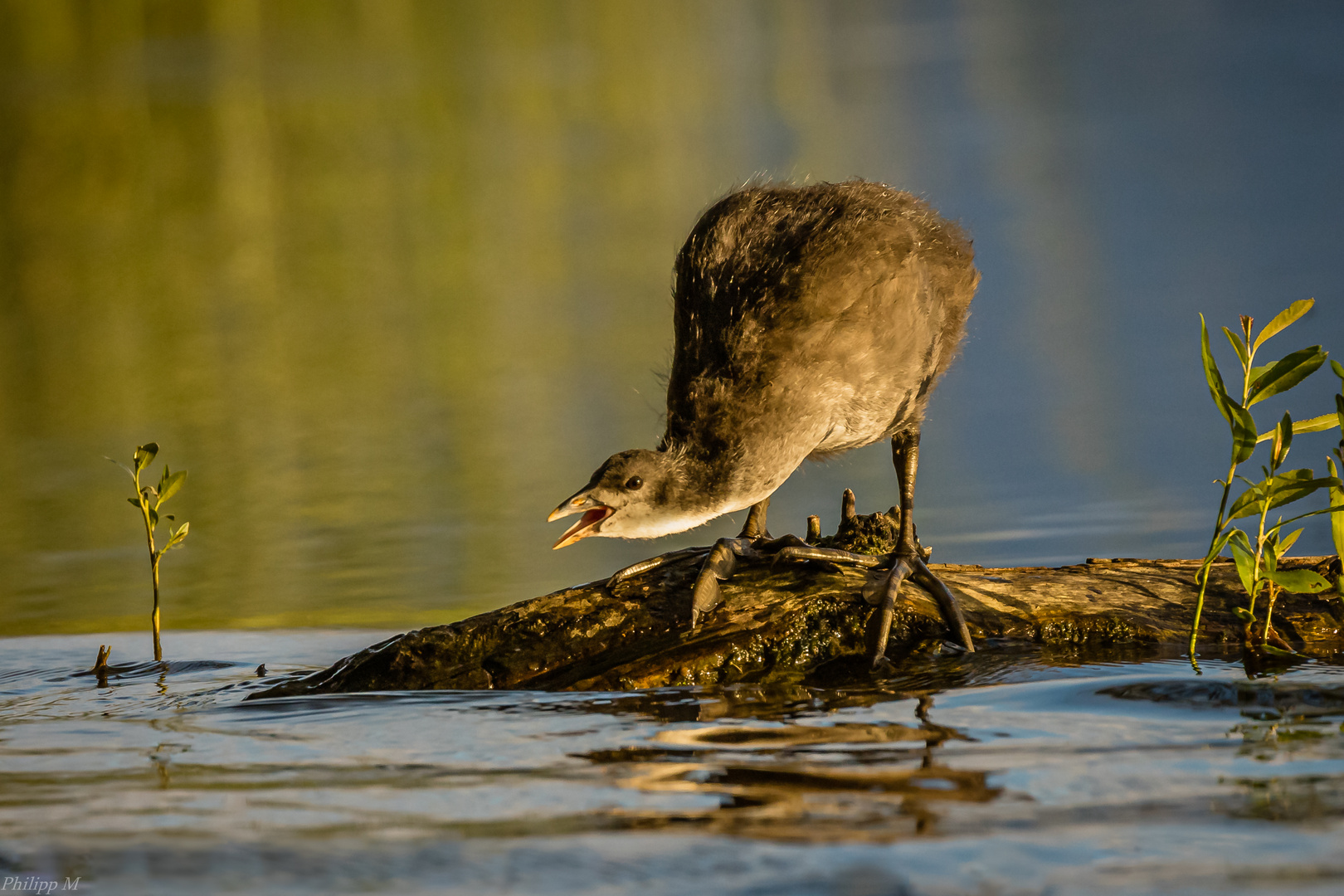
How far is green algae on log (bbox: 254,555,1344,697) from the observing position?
4.33 meters

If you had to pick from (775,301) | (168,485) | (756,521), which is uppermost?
(775,301)

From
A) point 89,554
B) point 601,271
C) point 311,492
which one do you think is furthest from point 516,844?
point 601,271

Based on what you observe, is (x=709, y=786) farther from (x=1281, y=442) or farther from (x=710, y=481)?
(x=1281, y=442)

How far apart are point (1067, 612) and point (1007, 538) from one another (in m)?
2.14

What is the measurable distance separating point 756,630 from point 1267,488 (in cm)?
158

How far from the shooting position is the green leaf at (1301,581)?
418cm

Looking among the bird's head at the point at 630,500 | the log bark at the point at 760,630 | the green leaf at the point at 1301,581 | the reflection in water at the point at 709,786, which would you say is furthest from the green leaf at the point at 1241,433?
the bird's head at the point at 630,500

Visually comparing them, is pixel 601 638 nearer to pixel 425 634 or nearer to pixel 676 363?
pixel 425 634

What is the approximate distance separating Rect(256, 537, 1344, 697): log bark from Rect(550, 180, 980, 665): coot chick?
0.21 metres

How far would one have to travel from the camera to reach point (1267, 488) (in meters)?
4.33

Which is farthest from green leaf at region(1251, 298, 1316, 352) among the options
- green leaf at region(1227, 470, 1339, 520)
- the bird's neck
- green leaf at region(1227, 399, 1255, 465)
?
the bird's neck

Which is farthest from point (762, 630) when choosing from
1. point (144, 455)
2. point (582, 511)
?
point (144, 455)

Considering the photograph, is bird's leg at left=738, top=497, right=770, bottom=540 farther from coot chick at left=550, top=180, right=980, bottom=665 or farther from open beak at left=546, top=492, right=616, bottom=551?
open beak at left=546, top=492, right=616, bottom=551

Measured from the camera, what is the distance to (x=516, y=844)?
2865 millimetres
